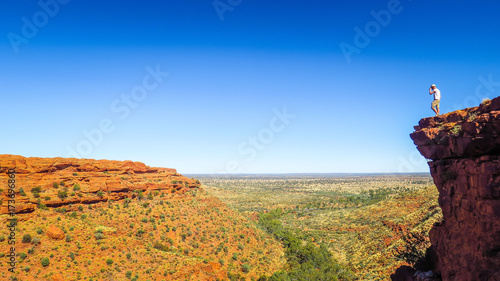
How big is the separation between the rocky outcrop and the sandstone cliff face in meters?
33.7

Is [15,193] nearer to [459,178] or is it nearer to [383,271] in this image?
[459,178]

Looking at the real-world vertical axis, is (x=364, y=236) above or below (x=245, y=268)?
above

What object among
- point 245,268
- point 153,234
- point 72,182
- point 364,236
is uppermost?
point 72,182

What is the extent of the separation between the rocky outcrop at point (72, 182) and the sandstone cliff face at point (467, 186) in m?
33.7

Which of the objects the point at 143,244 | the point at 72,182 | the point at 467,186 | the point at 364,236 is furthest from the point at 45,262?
the point at 364,236

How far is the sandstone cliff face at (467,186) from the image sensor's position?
9055mm

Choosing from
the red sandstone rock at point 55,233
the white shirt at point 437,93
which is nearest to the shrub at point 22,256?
the red sandstone rock at point 55,233

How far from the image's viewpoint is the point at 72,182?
104 feet

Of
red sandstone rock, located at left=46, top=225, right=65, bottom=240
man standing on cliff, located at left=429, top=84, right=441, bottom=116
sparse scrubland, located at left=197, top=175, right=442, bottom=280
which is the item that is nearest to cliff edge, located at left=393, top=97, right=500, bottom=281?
man standing on cliff, located at left=429, top=84, right=441, bottom=116

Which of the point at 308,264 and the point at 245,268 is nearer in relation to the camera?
the point at 245,268

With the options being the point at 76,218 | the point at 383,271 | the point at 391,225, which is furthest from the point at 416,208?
the point at 76,218

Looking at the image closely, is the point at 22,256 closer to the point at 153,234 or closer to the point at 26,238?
the point at 26,238

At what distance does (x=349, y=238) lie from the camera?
1652 inches

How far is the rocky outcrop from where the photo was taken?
87.9 feet
